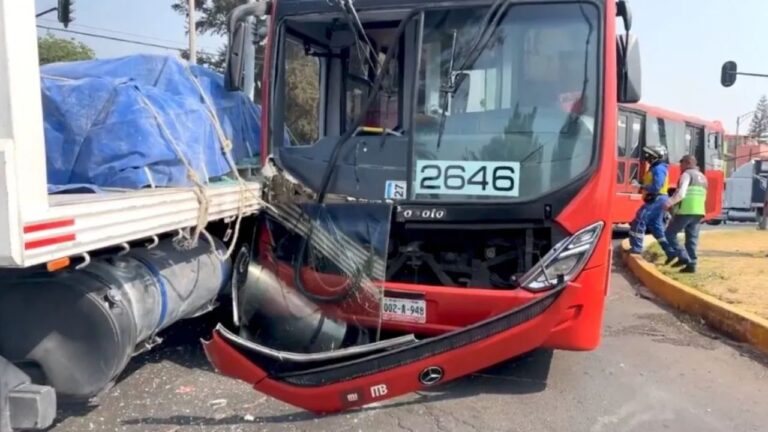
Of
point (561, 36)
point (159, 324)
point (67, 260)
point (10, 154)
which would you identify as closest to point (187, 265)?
point (159, 324)

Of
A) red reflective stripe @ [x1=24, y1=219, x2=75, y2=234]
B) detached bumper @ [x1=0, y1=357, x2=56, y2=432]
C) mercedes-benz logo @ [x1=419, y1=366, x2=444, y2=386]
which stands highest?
red reflective stripe @ [x1=24, y1=219, x2=75, y2=234]

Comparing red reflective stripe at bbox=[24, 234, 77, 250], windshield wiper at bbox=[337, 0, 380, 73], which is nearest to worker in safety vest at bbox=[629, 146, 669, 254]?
windshield wiper at bbox=[337, 0, 380, 73]

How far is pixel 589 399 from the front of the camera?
4426 millimetres

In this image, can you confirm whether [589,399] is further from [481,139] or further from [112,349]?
[112,349]

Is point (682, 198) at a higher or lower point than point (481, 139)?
lower

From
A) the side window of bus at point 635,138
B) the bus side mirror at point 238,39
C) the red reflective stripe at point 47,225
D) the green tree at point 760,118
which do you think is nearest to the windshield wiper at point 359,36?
the bus side mirror at point 238,39

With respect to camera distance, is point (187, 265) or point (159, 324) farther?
point (187, 265)

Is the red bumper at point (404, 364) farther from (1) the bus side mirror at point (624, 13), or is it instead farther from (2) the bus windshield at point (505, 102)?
(1) the bus side mirror at point (624, 13)

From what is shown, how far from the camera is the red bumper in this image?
3.54m

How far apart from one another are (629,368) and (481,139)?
2256 millimetres

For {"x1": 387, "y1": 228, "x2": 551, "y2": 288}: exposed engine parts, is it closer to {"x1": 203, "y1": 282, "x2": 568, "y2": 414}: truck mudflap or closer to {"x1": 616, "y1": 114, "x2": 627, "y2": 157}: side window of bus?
{"x1": 203, "y1": 282, "x2": 568, "y2": 414}: truck mudflap

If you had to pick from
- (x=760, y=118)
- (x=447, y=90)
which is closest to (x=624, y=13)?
(x=447, y=90)

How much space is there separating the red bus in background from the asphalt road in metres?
6.52

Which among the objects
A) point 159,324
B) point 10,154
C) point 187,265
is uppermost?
point 10,154
